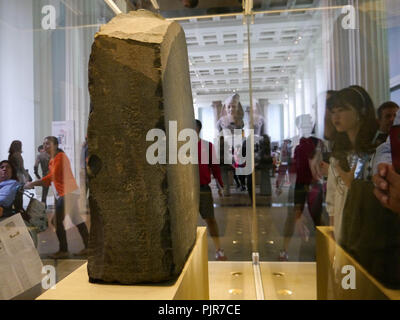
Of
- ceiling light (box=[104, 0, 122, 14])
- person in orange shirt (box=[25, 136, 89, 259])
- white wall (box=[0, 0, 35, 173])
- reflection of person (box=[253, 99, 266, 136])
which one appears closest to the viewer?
ceiling light (box=[104, 0, 122, 14])

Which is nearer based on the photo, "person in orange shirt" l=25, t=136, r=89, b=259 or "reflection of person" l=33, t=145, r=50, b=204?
"reflection of person" l=33, t=145, r=50, b=204

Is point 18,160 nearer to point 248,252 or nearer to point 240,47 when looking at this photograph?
point 240,47

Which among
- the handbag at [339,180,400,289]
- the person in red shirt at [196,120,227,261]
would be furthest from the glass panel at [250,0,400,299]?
the person in red shirt at [196,120,227,261]

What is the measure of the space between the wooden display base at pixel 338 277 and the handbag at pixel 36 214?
62.4 inches

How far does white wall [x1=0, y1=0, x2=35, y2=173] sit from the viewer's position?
1.62 m

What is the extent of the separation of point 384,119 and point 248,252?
6.08 feet

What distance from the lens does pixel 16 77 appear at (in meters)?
1.75

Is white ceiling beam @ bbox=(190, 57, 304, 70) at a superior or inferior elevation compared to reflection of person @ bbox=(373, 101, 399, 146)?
superior

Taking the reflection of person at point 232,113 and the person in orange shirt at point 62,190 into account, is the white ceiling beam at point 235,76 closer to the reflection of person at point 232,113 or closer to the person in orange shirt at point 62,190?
the reflection of person at point 232,113

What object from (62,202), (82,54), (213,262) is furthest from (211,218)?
(82,54)

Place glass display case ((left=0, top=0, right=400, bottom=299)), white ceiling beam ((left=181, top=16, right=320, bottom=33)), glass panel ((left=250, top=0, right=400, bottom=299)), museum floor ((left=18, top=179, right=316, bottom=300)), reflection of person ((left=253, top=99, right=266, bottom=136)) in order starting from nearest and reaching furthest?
1. glass panel ((left=250, top=0, right=400, bottom=299))
2. glass display case ((left=0, top=0, right=400, bottom=299))
3. museum floor ((left=18, top=179, right=316, bottom=300))
4. white ceiling beam ((left=181, top=16, right=320, bottom=33))
5. reflection of person ((left=253, top=99, right=266, bottom=136))

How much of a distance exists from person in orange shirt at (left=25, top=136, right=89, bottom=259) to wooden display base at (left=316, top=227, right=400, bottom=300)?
1715mm

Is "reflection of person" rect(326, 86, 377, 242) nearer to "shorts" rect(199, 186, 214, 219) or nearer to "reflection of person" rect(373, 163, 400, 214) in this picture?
"reflection of person" rect(373, 163, 400, 214)

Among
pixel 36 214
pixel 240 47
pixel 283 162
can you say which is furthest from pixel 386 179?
pixel 36 214
